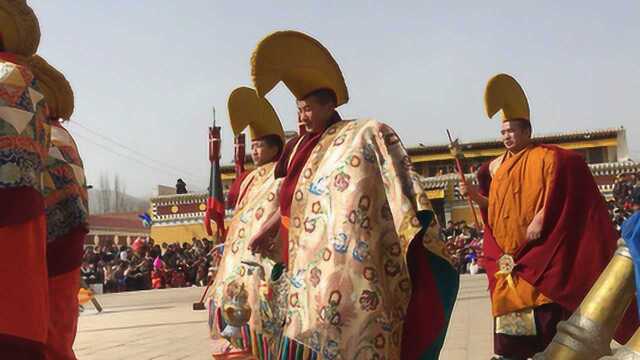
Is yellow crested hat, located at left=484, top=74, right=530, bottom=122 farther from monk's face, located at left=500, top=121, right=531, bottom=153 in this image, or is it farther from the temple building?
the temple building

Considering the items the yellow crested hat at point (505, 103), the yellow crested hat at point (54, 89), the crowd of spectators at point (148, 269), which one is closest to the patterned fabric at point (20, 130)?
the yellow crested hat at point (54, 89)

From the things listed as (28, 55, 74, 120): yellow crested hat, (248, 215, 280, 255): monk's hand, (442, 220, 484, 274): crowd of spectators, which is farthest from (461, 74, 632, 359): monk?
(442, 220, 484, 274): crowd of spectators

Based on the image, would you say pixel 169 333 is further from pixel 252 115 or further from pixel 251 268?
pixel 251 268

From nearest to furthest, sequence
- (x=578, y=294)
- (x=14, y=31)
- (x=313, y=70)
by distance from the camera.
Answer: (x=14, y=31), (x=313, y=70), (x=578, y=294)

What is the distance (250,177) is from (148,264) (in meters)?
17.1

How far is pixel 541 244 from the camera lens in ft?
14.3

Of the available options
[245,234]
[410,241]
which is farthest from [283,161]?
[410,241]

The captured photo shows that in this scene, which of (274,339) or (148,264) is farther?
(148,264)

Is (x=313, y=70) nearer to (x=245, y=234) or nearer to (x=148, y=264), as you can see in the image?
(x=245, y=234)

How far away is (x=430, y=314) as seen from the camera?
2824mm

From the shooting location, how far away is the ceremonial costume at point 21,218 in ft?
6.73

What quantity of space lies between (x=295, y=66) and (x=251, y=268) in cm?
108

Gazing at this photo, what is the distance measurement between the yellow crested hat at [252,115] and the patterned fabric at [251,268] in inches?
27.1

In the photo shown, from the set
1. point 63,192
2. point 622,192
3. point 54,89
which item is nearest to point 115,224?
point 622,192
